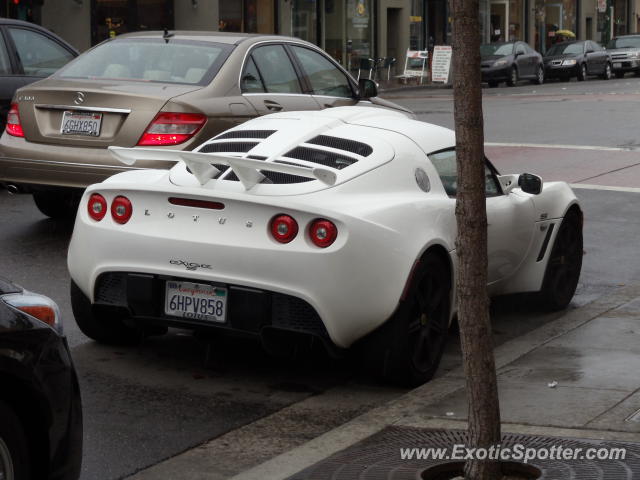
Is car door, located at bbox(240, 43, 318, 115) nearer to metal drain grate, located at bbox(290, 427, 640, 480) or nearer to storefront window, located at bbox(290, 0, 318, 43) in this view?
metal drain grate, located at bbox(290, 427, 640, 480)

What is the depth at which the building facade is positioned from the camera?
32281mm

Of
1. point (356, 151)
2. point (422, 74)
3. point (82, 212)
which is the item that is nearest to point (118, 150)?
point (82, 212)

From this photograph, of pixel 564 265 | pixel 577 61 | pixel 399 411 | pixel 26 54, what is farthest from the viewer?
pixel 577 61

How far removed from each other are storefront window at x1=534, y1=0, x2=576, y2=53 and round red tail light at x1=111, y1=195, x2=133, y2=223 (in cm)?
5493

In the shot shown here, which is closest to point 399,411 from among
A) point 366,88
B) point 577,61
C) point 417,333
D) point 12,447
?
point 417,333

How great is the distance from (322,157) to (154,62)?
3.90 meters

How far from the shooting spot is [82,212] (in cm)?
674

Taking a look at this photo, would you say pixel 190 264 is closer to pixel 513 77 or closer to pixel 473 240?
pixel 473 240

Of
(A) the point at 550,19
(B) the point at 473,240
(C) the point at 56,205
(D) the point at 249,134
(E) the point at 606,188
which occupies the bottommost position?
(E) the point at 606,188

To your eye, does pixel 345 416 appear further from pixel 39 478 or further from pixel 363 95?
pixel 363 95

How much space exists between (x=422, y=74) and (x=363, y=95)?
102 feet

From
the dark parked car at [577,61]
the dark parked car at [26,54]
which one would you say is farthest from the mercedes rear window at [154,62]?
the dark parked car at [577,61]

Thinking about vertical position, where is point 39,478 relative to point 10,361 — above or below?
below

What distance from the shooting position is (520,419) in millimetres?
5703
